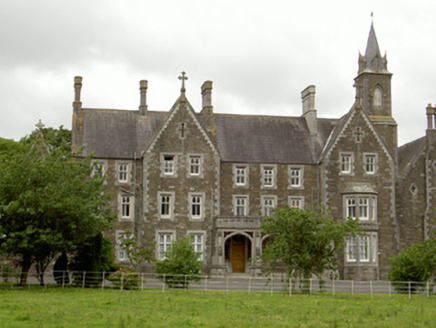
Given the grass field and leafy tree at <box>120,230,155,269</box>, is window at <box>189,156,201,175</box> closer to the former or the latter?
leafy tree at <box>120,230,155,269</box>

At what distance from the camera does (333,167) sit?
171 ft

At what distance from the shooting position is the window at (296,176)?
52.5m

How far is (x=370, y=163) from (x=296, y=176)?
534 cm

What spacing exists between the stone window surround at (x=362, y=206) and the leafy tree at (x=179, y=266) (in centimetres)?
1764

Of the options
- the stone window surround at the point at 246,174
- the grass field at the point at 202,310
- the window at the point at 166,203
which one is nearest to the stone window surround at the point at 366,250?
the stone window surround at the point at 246,174

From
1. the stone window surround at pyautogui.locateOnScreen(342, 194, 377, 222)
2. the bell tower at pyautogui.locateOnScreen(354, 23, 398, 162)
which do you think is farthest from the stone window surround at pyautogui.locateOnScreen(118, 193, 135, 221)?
the bell tower at pyautogui.locateOnScreen(354, 23, 398, 162)

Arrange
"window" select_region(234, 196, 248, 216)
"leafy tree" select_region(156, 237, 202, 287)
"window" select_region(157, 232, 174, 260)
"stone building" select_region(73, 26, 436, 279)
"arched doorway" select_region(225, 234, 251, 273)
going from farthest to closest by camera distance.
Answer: "window" select_region(234, 196, 248, 216) → "arched doorway" select_region(225, 234, 251, 273) → "stone building" select_region(73, 26, 436, 279) → "window" select_region(157, 232, 174, 260) → "leafy tree" select_region(156, 237, 202, 287)

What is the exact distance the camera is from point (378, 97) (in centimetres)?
5706

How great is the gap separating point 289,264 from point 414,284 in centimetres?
667

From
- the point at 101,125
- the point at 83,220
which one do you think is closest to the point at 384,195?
the point at 101,125

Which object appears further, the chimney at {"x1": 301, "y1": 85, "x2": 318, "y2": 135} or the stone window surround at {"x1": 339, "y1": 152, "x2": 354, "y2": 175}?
the chimney at {"x1": 301, "y1": 85, "x2": 318, "y2": 135}

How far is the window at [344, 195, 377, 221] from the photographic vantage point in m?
51.2

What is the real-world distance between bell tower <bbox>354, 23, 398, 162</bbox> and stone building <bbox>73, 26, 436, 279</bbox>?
484mm

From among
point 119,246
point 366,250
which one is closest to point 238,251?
point 119,246
